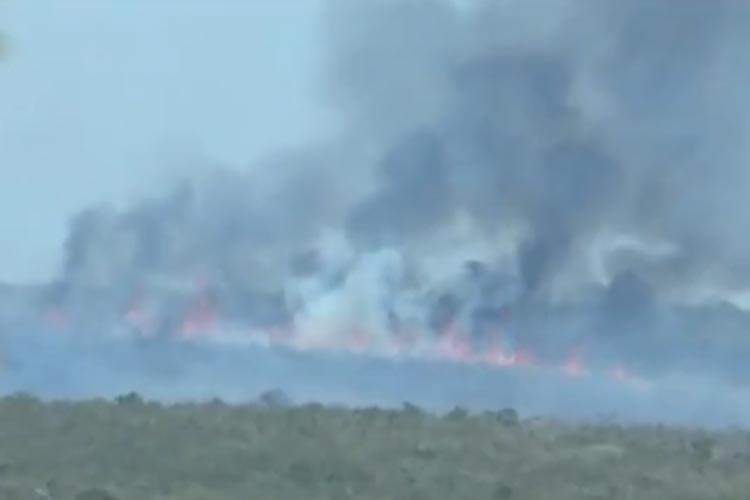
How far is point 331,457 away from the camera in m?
22.3

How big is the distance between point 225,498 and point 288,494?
91 cm

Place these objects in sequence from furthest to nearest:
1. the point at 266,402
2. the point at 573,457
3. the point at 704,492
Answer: the point at 266,402
the point at 573,457
the point at 704,492

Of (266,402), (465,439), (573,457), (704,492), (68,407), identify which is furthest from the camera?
(266,402)

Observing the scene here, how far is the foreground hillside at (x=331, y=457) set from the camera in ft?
67.6

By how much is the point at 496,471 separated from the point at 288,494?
263cm

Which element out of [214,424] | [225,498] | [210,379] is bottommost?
[225,498]

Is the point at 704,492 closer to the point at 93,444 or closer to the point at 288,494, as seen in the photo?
the point at 288,494

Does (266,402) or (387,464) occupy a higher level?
(266,402)

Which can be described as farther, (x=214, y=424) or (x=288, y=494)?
(x=214, y=424)

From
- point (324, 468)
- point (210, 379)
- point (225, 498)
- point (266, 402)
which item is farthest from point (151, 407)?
point (210, 379)

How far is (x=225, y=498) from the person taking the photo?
771 inches

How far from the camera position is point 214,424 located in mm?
24797

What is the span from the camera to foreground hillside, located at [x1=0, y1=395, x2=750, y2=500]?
20594 mm

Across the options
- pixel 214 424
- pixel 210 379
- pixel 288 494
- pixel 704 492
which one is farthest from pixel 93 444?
pixel 210 379
